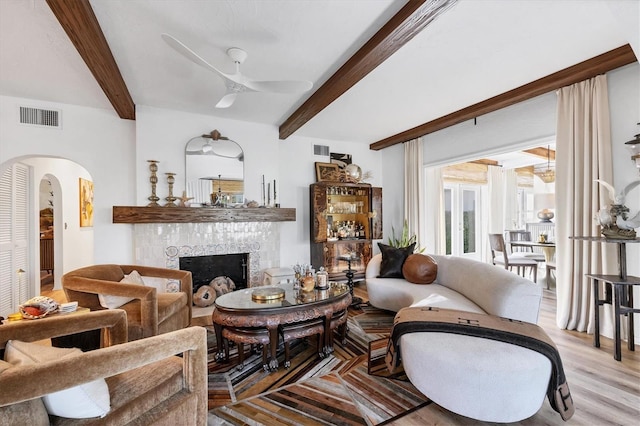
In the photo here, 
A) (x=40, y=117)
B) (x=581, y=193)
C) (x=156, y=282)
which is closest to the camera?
(x=581, y=193)

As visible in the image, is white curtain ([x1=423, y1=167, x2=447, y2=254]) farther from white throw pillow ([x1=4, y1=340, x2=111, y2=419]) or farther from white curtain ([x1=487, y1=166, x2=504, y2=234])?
white throw pillow ([x1=4, y1=340, x2=111, y2=419])

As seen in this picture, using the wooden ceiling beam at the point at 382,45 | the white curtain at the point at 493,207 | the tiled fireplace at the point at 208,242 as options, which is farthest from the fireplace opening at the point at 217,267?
the white curtain at the point at 493,207

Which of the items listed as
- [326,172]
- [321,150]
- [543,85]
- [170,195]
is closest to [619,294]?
[543,85]

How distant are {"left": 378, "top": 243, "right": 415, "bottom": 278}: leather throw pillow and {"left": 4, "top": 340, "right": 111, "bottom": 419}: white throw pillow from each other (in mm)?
3070

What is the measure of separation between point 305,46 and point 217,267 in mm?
3306

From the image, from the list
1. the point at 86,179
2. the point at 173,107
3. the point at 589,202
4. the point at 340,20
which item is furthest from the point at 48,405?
the point at 86,179

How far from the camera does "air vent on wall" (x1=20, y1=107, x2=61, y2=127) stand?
342cm

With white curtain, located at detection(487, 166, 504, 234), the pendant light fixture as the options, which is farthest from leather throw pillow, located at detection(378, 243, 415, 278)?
white curtain, located at detection(487, 166, 504, 234)

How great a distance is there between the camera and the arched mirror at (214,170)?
4.12 meters

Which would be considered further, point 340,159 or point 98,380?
point 340,159

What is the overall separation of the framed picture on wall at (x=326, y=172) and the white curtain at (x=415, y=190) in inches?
52.6

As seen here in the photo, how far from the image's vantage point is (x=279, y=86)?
Result: 2486 mm

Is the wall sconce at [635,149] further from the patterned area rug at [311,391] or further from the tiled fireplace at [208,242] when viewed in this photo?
the tiled fireplace at [208,242]

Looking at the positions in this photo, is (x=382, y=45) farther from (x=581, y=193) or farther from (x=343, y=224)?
(x=343, y=224)
